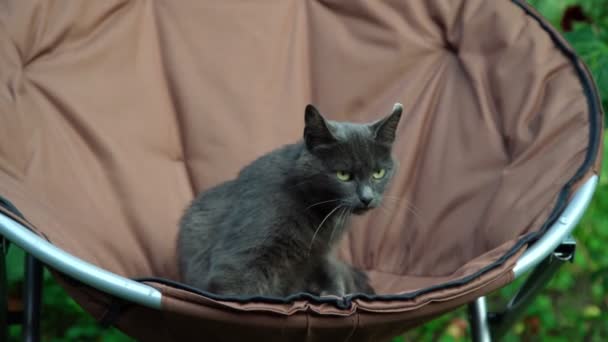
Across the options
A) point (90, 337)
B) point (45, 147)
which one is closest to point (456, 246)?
point (45, 147)

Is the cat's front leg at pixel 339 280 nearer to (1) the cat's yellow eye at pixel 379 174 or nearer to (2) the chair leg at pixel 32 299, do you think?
(1) the cat's yellow eye at pixel 379 174

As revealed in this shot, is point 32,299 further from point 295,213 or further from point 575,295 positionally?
point 575,295

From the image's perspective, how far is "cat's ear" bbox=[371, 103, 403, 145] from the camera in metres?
1.67

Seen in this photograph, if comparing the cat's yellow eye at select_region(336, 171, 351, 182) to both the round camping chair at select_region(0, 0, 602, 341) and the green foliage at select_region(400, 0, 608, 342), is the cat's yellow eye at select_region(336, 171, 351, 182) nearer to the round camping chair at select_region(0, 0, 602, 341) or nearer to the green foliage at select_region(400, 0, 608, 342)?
the round camping chair at select_region(0, 0, 602, 341)

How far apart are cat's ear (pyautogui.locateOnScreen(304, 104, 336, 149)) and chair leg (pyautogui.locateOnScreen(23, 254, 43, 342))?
0.62 meters

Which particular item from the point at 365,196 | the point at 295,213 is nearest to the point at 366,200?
the point at 365,196

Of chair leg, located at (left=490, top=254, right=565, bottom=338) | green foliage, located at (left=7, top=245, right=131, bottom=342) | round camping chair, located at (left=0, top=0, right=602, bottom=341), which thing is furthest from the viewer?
green foliage, located at (left=7, top=245, right=131, bottom=342)

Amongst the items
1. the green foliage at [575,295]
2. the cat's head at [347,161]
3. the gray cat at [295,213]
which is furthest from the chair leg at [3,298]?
the green foliage at [575,295]

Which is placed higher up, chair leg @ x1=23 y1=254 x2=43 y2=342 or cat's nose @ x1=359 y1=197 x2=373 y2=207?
cat's nose @ x1=359 y1=197 x2=373 y2=207

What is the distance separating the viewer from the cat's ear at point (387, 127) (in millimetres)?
1667

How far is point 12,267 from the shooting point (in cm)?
203

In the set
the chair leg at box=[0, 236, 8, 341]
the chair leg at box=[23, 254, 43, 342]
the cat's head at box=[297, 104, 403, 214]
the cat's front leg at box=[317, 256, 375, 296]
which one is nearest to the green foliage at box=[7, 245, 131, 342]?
the chair leg at box=[0, 236, 8, 341]

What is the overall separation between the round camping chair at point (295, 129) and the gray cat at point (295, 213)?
8.0 inches

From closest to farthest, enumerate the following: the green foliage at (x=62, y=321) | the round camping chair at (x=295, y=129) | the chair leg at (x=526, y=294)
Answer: the round camping chair at (x=295, y=129) < the chair leg at (x=526, y=294) < the green foliage at (x=62, y=321)
